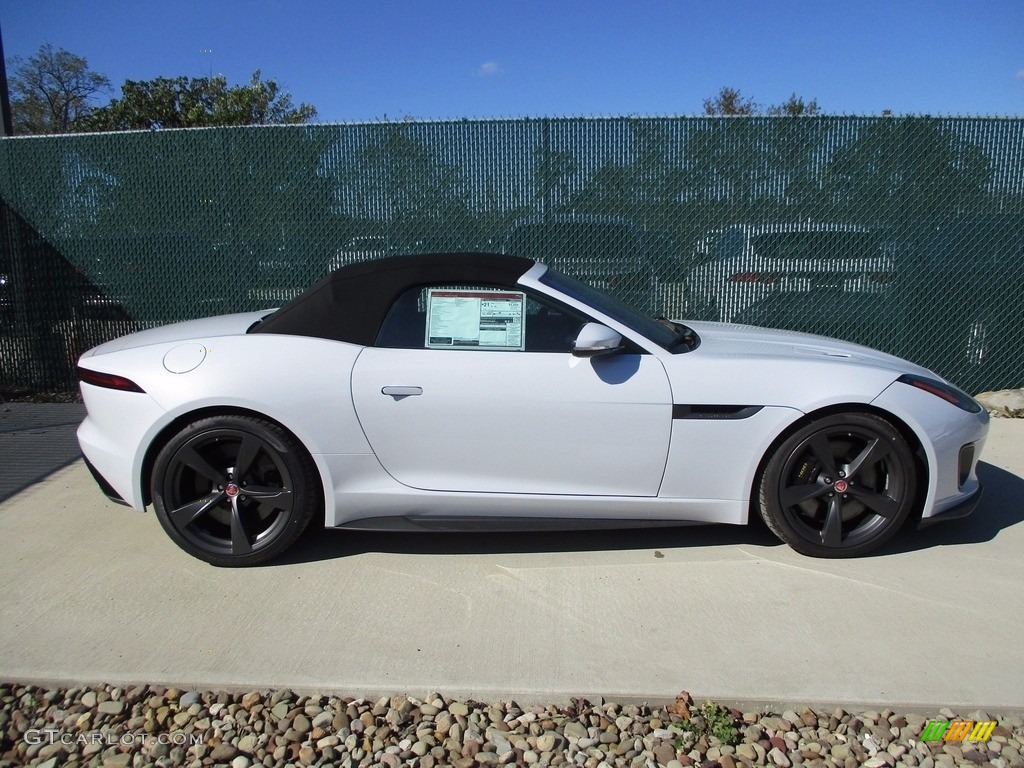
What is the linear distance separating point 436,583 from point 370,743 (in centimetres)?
103

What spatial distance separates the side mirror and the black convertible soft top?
1.46 feet

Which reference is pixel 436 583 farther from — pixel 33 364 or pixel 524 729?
pixel 33 364

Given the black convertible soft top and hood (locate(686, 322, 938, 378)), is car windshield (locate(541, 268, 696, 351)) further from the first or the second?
the black convertible soft top

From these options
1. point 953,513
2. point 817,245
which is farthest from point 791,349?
point 817,245

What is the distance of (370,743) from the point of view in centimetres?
256

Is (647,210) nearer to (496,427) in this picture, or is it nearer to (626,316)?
(626,316)

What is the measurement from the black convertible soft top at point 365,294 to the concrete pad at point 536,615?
3.59 ft

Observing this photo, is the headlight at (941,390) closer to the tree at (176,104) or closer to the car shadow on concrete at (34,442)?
the car shadow on concrete at (34,442)

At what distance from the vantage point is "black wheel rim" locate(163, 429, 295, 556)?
11.8 ft

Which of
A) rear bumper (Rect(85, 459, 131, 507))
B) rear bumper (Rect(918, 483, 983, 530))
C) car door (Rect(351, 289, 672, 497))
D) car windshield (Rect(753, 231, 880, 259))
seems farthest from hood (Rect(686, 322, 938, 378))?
rear bumper (Rect(85, 459, 131, 507))

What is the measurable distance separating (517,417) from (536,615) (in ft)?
2.78

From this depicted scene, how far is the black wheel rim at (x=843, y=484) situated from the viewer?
142 inches

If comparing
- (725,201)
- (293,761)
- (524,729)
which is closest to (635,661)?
(524,729)

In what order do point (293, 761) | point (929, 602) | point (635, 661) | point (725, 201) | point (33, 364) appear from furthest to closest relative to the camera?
point (33, 364) < point (725, 201) < point (929, 602) < point (635, 661) < point (293, 761)
